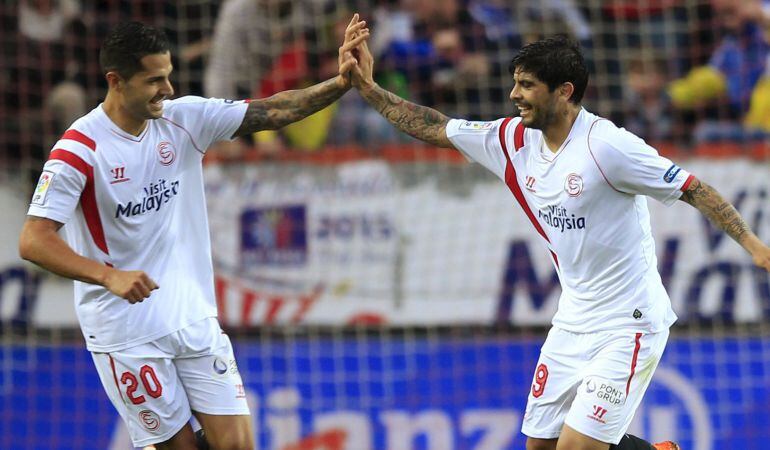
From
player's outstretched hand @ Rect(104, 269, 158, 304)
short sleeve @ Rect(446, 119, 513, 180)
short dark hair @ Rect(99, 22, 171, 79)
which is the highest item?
short dark hair @ Rect(99, 22, 171, 79)

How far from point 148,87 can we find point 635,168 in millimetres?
1964

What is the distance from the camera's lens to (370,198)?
8.73m

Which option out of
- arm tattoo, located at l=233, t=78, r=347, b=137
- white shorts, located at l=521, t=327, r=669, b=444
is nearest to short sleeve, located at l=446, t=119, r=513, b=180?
arm tattoo, located at l=233, t=78, r=347, b=137

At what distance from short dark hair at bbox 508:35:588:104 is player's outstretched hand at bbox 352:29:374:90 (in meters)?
0.72

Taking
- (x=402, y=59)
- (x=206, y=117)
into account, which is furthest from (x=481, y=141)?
(x=402, y=59)

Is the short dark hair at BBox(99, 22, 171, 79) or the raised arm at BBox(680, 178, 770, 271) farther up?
the short dark hair at BBox(99, 22, 171, 79)

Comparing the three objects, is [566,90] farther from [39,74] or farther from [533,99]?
[39,74]

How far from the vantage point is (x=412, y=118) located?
5.75 metres

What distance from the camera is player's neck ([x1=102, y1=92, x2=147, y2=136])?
521cm

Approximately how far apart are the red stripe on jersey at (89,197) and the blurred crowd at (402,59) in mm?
3748

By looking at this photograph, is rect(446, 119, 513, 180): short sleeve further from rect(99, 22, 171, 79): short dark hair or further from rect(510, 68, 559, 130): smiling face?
rect(99, 22, 171, 79): short dark hair

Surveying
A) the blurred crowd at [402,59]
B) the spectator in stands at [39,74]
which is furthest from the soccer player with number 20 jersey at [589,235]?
the spectator in stands at [39,74]

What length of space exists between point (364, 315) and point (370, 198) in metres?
0.80

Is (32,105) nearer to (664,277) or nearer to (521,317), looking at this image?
(521,317)
